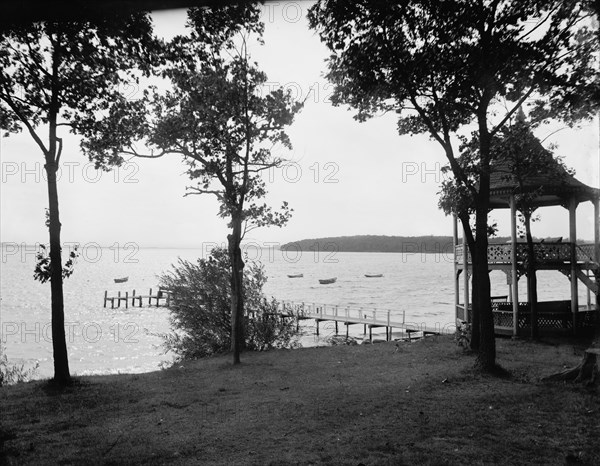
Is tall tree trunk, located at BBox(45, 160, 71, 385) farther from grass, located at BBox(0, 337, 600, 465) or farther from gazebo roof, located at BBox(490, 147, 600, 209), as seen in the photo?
gazebo roof, located at BBox(490, 147, 600, 209)

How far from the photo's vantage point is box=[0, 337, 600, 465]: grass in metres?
6.41

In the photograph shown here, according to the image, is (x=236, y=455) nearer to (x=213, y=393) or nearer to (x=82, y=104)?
(x=213, y=393)

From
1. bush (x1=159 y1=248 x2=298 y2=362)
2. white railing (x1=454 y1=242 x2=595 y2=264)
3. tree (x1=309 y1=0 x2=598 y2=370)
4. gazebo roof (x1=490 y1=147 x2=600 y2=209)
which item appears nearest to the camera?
tree (x1=309 y1=0 x2=598 y2=370)

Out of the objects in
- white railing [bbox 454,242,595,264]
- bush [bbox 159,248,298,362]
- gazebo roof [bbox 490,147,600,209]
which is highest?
gazebo roof [bbox 490,147,600,209]

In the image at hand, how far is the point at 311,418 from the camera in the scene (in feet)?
27.1

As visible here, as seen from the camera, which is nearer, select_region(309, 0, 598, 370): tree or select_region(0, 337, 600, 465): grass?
select_region(0, 337, 600, 465): grass

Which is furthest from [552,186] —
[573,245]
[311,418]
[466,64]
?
[311,418]

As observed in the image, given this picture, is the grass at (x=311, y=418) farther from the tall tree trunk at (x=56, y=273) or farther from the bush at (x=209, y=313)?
the bush at (x=209, y=313)

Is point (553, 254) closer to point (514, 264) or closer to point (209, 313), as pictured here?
point (514, 264)

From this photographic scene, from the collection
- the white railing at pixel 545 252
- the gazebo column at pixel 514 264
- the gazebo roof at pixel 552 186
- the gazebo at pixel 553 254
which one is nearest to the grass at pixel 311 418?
the gazebo column at pixel 514 264

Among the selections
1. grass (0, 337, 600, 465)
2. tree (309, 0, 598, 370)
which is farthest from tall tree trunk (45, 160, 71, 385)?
tree (309, 0, 598, 370)

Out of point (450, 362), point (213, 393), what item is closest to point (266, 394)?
point (213, 393)

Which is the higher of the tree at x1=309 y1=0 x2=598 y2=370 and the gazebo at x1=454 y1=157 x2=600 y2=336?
the tree at x1=309 y1=0 x2=598 y2=370

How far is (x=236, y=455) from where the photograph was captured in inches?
255
